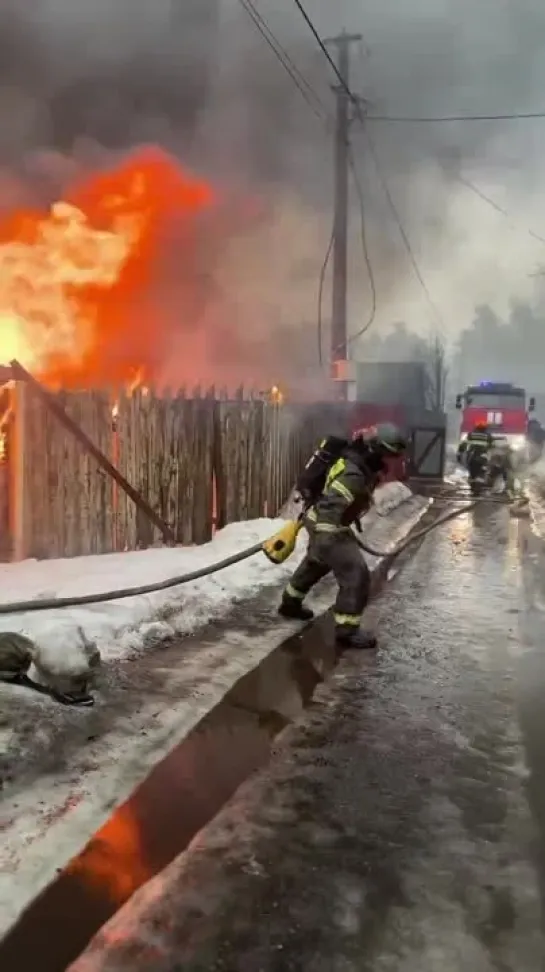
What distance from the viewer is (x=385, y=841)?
306 centimetres

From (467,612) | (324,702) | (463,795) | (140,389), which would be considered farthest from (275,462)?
(463,795)

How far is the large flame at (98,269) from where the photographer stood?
11.7 m

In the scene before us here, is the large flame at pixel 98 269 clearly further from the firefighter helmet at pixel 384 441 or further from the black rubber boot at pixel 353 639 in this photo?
the black rubber boot at pixel 353 639

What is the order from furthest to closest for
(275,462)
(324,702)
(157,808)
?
1. (275,462)
2. (324,702)
3. (157,808)

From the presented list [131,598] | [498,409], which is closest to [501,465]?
[498,409]

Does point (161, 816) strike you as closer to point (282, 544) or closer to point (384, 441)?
point (282, 544)

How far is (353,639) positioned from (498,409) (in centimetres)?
1834

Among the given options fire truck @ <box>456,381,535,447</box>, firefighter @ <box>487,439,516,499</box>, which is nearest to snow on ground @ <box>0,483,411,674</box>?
firefighter @ <box>487,439,516,499</box>

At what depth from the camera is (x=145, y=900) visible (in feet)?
8.65

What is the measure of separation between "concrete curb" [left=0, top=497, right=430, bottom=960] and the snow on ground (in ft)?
0.79

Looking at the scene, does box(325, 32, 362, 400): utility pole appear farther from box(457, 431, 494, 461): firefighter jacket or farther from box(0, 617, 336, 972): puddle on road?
Answer: box(0, 617, 336, 972): puddle on road

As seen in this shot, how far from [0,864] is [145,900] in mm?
540

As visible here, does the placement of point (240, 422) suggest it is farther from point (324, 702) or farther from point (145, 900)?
point (145, 900)

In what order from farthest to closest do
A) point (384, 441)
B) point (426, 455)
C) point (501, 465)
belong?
point (426, 455) < point (501, 465) < point (384, 441)
